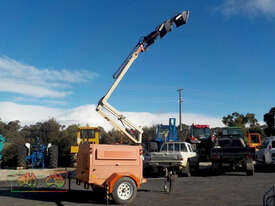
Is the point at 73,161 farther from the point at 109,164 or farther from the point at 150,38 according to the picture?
the point at 109,164

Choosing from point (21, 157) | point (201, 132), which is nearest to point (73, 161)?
point (21, 157)

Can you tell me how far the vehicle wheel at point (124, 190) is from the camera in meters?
7.80

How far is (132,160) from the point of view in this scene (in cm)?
844

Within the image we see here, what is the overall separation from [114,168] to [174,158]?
616cm

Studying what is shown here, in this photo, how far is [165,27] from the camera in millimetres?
16703

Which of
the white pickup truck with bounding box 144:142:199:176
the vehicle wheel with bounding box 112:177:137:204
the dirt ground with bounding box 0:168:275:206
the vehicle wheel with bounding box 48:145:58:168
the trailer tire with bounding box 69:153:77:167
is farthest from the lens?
the trailer tire with bounding box 69:153:77:167

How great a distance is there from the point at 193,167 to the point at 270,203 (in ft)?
32.4

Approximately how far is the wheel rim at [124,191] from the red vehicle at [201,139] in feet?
39.1

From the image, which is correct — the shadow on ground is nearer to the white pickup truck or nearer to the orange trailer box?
the orange trailer box

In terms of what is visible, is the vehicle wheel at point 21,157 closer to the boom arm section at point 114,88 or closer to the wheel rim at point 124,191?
the boom arm section at point 114,88

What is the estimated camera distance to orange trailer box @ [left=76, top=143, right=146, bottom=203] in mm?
7887

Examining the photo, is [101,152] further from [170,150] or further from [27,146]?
[27,146]


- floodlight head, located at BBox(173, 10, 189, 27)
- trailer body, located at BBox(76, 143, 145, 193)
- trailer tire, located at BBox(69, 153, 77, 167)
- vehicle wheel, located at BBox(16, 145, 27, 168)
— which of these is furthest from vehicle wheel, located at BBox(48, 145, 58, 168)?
floodlight head, located at BBox(173, 10, 189, 27)

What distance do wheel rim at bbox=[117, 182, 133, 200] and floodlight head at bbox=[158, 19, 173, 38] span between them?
37.1ft
